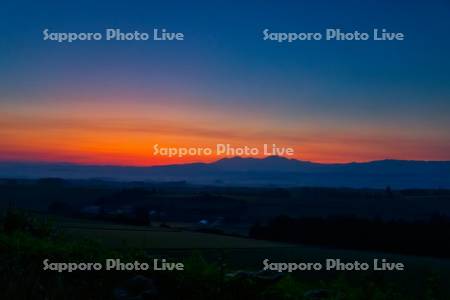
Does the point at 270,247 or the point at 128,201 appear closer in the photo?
the point at 270,247

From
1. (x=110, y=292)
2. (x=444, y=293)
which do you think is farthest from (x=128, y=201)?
(x=444, y=293)

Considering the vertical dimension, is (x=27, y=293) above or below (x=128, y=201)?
below

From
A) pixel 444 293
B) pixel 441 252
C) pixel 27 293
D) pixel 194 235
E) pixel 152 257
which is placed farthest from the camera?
pixel 194 235

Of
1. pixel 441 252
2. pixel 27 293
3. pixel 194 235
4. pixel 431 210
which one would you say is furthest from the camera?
pixel 431 210

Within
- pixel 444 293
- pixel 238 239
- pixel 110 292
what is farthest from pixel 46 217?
pixel 444 293

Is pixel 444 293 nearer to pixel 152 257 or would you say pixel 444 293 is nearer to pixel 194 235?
pixel 152 257

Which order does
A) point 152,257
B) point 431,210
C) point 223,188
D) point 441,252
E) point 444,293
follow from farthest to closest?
point 223,188 < point 431,210 < point 441,252 < point 152,257 < point 444,293

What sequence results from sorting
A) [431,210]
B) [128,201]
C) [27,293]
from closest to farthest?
1. [27,293]
2. [431,210]
3. [128,201]

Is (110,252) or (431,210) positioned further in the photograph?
(431,210)

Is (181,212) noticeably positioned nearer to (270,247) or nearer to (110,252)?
(270,247)
